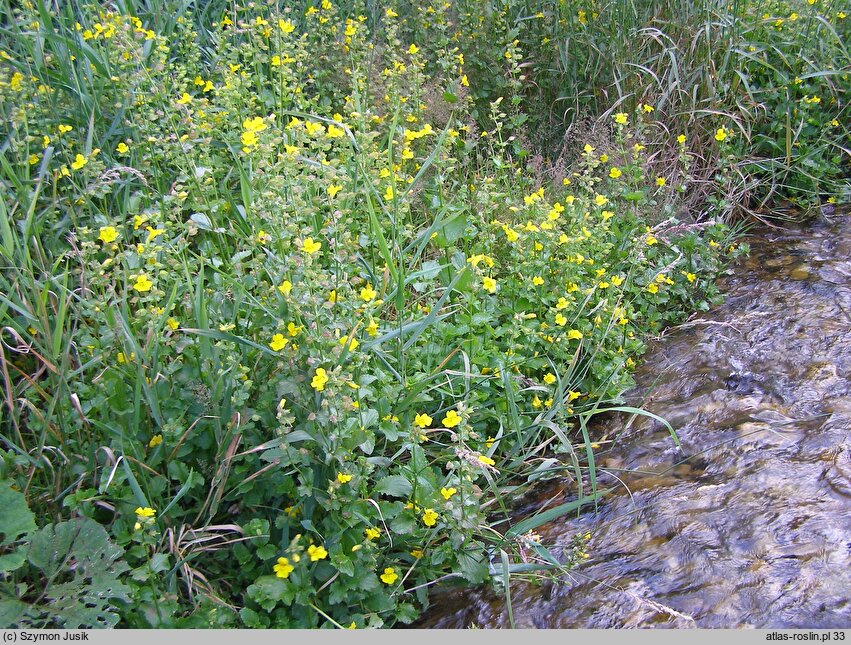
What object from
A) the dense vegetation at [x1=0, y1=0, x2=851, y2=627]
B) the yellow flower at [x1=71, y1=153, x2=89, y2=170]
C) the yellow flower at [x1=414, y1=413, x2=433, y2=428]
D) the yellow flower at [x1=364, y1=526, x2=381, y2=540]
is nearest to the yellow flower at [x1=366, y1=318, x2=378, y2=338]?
the dense vegetation at [x1=0, y1=0, x2=851, y2=627]

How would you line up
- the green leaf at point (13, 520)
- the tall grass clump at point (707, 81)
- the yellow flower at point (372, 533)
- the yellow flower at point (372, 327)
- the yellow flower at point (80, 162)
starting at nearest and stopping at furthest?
the green leaf at point (13, 520)
the yellow flower at point (372, 533)
the yellow flower at point (372, 327)
the yellow flower at point (80, 162)
the tall grass clump at point (707, 81)

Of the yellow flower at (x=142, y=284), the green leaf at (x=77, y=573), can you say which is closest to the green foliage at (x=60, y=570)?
the green leaf at (x=77, y=573)

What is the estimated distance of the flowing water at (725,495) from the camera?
2.07 meters

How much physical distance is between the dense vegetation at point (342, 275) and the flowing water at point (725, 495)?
136 millimetres

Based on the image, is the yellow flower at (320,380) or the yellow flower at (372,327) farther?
the yellow flower at (372,327)

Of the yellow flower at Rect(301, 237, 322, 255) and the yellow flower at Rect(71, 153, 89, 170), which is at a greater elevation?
the yellow flower at Rect(71, 153, 89, 170)

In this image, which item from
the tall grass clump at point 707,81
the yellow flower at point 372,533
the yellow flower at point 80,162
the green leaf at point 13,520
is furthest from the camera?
the tall grass clump at point 707,81

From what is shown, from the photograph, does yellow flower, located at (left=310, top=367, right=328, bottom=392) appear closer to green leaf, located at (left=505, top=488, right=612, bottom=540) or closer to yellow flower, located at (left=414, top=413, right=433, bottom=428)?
yellow flower, located at (left=414, top=413, right=433, bottom=428)

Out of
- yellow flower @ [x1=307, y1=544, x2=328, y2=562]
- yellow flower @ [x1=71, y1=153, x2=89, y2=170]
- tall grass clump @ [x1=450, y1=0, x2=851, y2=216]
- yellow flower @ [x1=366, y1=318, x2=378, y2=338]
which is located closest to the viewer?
yellow flower @ [x1=307, y1=544, x2=328, y2=562]

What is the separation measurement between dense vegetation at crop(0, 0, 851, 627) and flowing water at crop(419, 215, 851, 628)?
0.14 meters

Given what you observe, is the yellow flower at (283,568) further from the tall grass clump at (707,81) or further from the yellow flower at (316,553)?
the tall grass clump at (707,81)

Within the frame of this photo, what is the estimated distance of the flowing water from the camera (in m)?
2.07

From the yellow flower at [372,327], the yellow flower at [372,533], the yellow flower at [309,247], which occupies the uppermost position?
the yellow flower at [309,247]

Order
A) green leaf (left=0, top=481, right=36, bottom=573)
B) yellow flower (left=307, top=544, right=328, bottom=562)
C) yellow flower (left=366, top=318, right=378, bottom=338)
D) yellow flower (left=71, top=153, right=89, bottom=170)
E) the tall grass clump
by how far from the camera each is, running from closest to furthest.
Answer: green leaf (left=0, top=481, right=36, bottom=573) → yellow flower (left=307, top=544, right=328, bottom=562) → yellow flower (left=366, top=318, right=378, bottom=338) → yellow flower (left=71, top=153, right=89, bottom=170) → the tall grass clump
